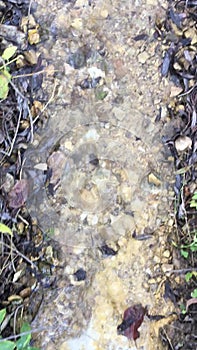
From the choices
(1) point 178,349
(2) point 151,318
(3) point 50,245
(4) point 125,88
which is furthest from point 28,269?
(4) point 125,88

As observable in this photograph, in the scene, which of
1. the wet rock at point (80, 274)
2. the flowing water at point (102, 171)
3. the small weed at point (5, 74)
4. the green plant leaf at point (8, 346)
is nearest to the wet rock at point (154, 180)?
the flowing water at point (102, 171)

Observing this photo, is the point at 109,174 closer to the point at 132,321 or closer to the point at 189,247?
the point at 189,247

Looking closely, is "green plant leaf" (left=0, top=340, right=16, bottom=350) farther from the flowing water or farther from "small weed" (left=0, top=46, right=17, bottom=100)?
"small weed" (left=0, top=46, right=17, bottom=100)

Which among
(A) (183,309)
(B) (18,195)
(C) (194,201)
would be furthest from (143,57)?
(A) (183,309)

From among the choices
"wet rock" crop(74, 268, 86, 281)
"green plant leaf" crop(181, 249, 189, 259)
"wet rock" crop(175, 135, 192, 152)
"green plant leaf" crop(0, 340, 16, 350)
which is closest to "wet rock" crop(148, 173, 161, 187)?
"wet rock" crop(175, 135, 192, 152)

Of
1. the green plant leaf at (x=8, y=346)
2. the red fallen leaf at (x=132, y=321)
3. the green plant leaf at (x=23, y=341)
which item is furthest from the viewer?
the red fallen leaf at (x=132, y=321)

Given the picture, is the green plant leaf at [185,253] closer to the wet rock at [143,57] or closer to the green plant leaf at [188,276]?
the green plant leaf at [188,276]
